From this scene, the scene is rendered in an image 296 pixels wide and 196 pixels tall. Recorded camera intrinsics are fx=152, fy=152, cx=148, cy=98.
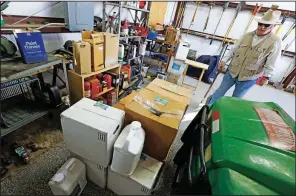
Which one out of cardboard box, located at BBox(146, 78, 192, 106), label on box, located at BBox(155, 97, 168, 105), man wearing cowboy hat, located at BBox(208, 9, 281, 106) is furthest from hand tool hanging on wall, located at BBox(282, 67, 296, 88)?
label on box, located at BBox(155, 97, 168, 105)

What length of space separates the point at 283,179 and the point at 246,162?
0.34 ft

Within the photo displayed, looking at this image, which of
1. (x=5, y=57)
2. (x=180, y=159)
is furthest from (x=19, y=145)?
(x=180, y=159)

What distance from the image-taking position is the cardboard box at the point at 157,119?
1021 millimetres

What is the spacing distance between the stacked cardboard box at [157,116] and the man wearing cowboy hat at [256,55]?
66 centimetres

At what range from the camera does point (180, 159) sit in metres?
1.14

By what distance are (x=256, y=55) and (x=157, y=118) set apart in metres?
1.48

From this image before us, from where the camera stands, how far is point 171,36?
3156 millimetres

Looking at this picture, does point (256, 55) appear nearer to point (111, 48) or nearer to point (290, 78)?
point (111, 48)

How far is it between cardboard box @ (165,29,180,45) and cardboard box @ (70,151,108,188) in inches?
110

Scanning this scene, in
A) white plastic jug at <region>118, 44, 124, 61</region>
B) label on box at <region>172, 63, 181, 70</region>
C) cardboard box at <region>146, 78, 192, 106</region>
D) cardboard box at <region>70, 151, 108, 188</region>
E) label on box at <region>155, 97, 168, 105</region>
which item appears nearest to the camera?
cardboard box at <region>70, 151, 108, 188</region>

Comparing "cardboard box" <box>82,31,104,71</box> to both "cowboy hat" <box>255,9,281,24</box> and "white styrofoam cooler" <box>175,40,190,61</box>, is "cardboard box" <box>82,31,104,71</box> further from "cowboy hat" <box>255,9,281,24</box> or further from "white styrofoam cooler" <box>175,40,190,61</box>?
"cowboy hat" <box>255,9,281,24</box>

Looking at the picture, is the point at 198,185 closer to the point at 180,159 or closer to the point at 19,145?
the point at 180,159

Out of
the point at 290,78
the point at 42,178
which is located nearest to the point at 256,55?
the point at 42,178

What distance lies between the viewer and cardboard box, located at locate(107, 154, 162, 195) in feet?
2.95
